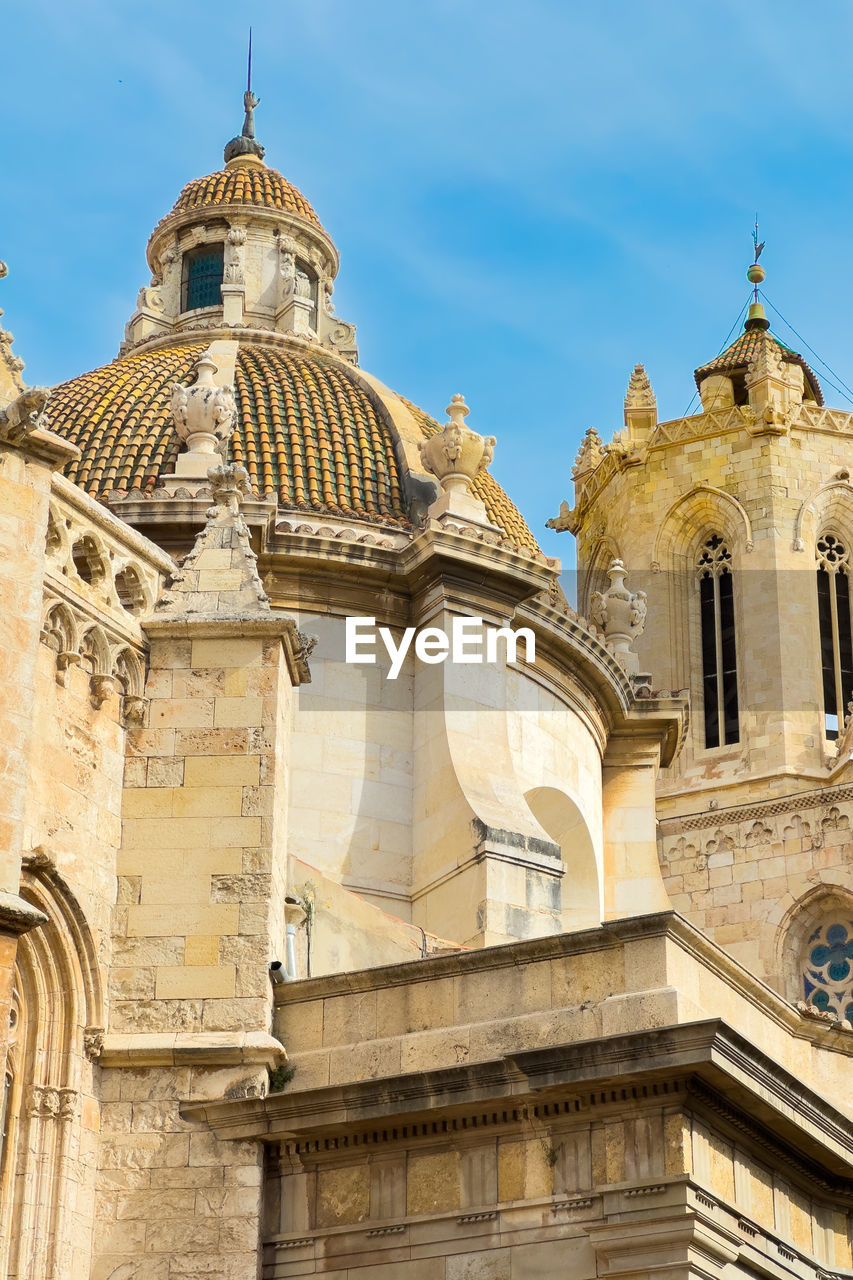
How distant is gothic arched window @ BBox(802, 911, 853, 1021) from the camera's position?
42688 millimetres

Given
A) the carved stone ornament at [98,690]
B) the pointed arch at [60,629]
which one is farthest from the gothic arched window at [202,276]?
the pointed arch at [60,629]

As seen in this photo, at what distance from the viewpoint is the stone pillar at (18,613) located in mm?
14336

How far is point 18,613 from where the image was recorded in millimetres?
15172

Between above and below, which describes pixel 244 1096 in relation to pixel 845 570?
below

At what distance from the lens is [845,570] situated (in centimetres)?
5856

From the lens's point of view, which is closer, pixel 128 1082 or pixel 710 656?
pixel 128 1082

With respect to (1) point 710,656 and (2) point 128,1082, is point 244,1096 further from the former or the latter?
(1) point 710,656

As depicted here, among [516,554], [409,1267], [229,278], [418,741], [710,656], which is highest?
[710,656]

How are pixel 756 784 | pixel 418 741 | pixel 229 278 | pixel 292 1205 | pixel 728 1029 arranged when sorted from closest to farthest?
1. pixel 728 1029
2. pixel 292 1205
3. pixel 418 741
4. pixel 229 278
5. pixel 756 784

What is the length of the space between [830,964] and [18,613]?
103ft

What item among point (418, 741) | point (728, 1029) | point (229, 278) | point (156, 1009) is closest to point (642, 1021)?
point (728, 1029)

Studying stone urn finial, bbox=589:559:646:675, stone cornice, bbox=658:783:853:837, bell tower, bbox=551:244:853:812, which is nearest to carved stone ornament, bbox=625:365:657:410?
bell tower, bbox=551:244:853:812

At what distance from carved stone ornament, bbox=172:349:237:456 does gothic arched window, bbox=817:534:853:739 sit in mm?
34139

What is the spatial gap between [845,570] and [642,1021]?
148 feet
